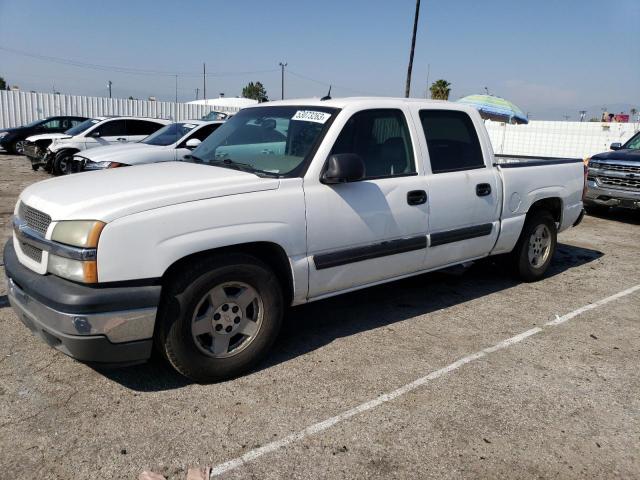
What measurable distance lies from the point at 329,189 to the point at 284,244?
52cm

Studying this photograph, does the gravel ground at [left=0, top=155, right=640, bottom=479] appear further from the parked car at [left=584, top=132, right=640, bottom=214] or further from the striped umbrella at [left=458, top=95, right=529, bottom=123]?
the striped umbrella at [left=458, top=95, right=529, bottom=123]

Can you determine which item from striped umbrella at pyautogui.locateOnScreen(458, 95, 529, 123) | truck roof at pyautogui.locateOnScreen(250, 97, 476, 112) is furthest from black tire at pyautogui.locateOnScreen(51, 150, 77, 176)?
striped umbrella at pyautogui.locateOnScreen(458, 95, 529, 123)

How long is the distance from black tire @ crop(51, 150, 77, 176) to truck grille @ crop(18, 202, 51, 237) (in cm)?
1054

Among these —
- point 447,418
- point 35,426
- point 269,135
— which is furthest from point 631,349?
point 35,426

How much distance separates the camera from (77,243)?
9.58 feet

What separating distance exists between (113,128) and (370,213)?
11763 mm

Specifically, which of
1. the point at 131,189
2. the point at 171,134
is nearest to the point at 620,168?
the point at 171,134

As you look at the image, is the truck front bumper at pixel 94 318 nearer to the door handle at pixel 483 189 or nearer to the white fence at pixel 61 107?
the door handle at pixel 483 189

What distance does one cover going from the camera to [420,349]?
13.3ft

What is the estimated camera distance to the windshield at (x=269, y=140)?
3844mm

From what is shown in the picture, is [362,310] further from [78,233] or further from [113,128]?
[113,128]

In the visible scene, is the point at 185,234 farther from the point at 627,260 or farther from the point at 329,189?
the point at 627,260

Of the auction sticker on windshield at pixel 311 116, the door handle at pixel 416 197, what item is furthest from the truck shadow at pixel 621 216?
the auction sticker on windshield at pixel 311 116

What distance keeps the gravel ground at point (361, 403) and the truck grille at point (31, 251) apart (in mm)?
796
